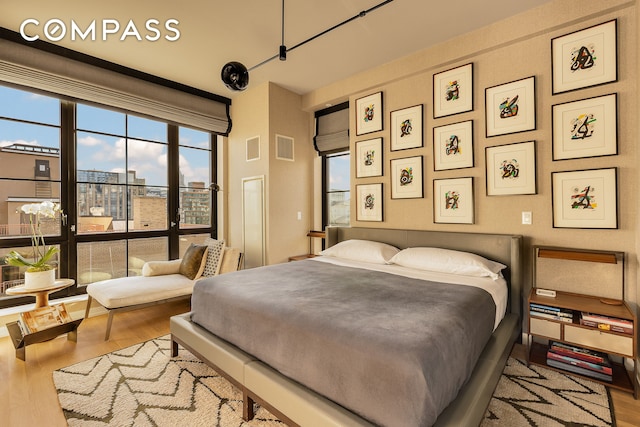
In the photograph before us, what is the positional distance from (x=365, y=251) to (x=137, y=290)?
2397mm

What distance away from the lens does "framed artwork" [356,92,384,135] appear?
12.1 feet

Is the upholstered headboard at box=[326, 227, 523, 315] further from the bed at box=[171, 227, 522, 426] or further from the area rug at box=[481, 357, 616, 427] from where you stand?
the area rug at box=[481, 357, 616, 427]

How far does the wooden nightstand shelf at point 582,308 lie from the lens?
197 cm

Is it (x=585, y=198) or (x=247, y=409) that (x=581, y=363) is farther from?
(x=247, y=409)

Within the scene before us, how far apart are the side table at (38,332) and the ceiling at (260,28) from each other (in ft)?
7.98

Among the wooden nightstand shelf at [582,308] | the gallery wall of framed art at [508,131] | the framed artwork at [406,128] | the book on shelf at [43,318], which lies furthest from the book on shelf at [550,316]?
the book on shelf at [43,318]

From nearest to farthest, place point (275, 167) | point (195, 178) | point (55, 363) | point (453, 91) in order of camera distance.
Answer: point (55, 363) < point (453, 91) < point (275, 167) < point (195, 178)

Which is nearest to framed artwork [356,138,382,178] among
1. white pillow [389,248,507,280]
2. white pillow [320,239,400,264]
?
white pillow [320,239,400,264]

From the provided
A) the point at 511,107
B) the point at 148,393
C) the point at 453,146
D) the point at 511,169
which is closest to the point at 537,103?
the point at 511,107

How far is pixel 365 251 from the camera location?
10.7 ft

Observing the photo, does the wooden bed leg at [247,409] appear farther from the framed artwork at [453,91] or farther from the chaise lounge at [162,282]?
the framed artwork at [453,91]

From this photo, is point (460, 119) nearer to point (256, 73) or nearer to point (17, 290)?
point (256, 73)

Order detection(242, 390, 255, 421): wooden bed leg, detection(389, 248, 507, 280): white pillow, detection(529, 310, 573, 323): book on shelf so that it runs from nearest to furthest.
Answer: detection(242, 390, 255, 421): wooden bed leg → detection(529, 310, 573, 323): book on shelf → detection(389, 248, 507, 280): white pillow

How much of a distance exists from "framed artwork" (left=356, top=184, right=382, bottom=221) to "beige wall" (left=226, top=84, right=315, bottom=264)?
0.99 m
